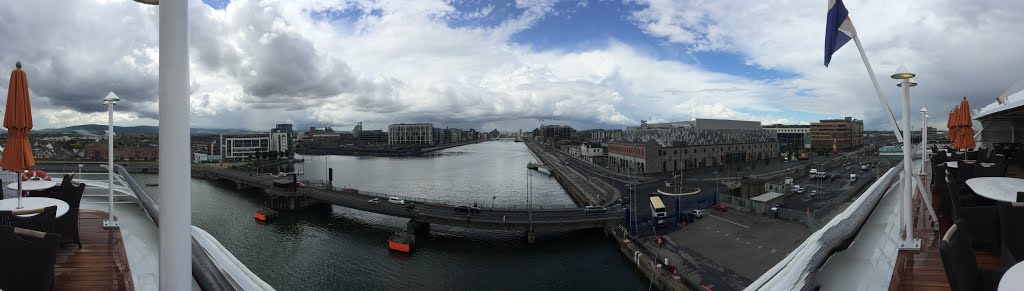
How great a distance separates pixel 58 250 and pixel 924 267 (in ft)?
12.5

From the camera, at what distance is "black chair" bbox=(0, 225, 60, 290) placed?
1.31m

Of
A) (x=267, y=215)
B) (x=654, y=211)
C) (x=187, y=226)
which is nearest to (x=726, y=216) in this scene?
(x=654, y=211)

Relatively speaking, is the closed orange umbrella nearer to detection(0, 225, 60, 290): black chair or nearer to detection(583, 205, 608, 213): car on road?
detection(0, 225, 60, 290): black chair

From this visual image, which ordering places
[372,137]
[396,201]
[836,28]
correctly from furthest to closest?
[372,137]
[396,201]
[836,28]

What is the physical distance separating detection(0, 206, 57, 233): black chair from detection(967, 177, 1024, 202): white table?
4265 millimetres

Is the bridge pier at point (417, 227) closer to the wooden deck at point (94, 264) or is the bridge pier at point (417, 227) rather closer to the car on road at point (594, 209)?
the car on road at point (594, 209)

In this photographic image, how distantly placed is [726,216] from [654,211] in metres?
2.45

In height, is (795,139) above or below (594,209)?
above

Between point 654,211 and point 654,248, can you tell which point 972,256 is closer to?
point 654,248

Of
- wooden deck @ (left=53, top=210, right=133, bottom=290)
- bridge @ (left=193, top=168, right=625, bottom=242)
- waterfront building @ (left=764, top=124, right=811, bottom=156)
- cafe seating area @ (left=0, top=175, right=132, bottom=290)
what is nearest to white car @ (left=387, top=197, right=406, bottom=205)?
bridge @ (left=193, top=168, right=625, bottom=242)

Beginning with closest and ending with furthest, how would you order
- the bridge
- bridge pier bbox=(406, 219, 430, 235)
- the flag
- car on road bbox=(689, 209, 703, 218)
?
the flag, car on road bbox=(689, 209, 703, 218), the bridge, bridge pier bbox=(406, 219, 430, 235)

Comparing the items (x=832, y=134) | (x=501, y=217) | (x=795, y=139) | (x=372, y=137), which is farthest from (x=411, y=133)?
(x=501, y=217)

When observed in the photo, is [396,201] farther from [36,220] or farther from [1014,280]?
[1014,280]

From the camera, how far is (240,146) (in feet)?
165
